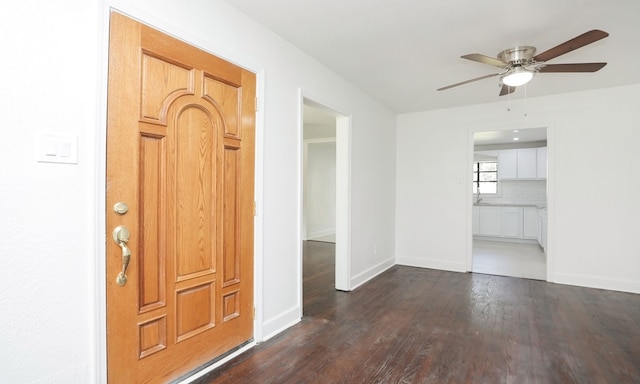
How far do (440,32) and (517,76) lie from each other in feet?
2.66

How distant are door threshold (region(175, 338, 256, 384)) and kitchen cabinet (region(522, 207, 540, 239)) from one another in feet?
22.2

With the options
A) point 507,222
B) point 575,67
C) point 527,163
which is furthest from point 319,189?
point 575,67

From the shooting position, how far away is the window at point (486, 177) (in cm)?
791

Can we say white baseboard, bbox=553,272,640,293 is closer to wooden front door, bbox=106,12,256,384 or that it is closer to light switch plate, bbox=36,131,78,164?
wooden front door, bbox=106,12,256,384

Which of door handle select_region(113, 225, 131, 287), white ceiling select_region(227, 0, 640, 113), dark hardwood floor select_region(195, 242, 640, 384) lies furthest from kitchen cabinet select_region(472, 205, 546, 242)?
door handle select_region(113, 225, 131, 287)

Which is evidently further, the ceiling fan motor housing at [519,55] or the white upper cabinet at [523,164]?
the white upper cabinet at [523,164]

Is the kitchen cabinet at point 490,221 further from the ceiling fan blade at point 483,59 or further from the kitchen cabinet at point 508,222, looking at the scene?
the ceiling fan blade at point 483,59

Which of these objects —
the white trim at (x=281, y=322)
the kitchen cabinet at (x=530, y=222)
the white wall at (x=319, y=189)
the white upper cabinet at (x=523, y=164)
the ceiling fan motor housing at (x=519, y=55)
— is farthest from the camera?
the white wall at (x=319, y=189)

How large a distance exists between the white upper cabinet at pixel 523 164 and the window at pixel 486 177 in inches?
19.4

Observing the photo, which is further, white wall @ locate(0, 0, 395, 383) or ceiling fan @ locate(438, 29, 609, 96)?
ceiling fan @ locate(438, 29, 609, 96)

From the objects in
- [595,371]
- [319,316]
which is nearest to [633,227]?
[595,371]

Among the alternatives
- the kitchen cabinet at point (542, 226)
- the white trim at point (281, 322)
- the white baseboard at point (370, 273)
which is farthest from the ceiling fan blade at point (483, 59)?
the kitchen cabinet at point (542, 226)

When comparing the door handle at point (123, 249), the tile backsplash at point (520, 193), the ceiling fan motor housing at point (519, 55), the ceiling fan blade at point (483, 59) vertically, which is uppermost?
the ceiling fan motor housing at point (519, 55)

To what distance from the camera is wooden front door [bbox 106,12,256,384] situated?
1.59 metres
